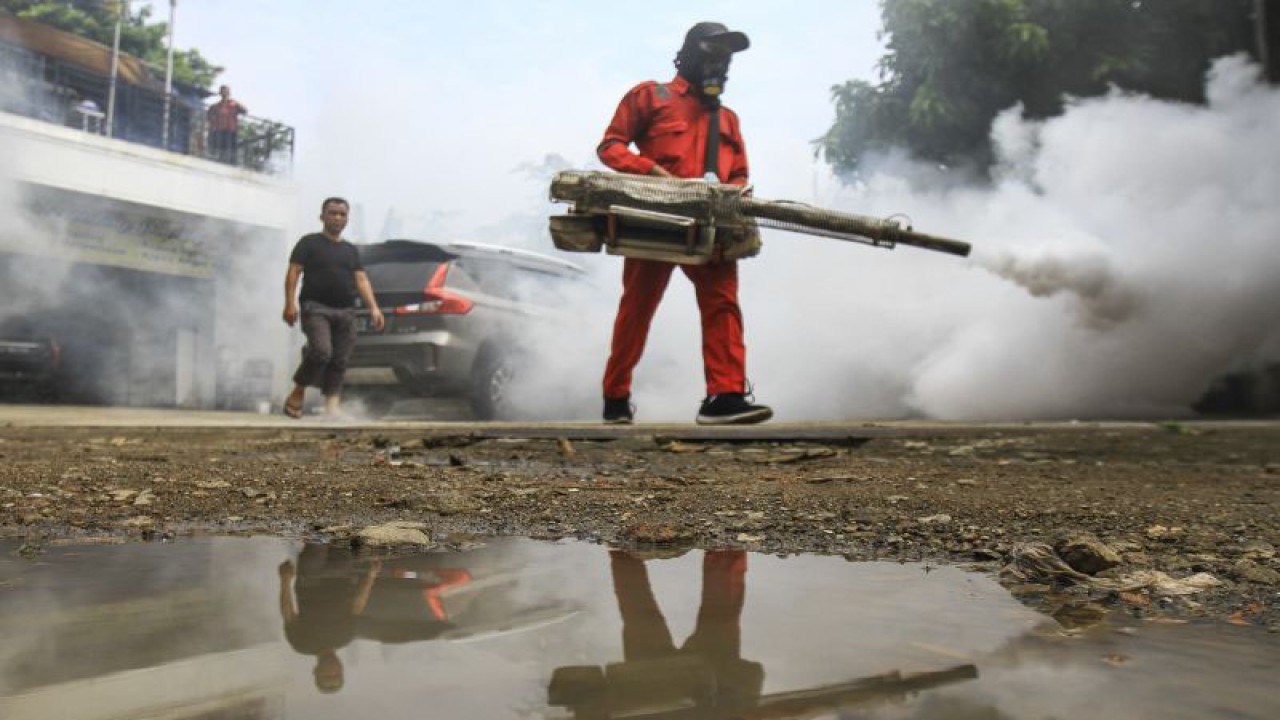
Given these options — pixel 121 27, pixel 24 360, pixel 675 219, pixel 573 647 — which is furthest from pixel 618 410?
pixel 121 27

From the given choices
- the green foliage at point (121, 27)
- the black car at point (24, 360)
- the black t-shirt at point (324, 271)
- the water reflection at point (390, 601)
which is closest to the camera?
the water reflection at point (390, 601)

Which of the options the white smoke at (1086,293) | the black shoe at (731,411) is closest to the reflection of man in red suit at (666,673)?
the black shoe at (731,411)

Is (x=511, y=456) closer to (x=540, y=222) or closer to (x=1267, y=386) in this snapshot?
(x=1267, y=386)

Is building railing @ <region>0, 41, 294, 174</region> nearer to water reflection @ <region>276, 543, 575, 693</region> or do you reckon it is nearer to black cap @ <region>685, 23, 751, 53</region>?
black cap @ <region>685, 23, 751, 53</region>

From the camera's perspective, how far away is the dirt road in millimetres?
1803

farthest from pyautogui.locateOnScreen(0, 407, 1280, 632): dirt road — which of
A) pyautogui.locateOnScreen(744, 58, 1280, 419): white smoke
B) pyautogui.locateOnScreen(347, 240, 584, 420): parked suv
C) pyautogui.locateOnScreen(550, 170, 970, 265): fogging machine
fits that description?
pyautogui.locateOnScreen(347, 240, 584, 420): parked suv

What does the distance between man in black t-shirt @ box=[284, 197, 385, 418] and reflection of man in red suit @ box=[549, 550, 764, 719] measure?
23.0 feet

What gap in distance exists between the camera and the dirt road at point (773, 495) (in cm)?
180

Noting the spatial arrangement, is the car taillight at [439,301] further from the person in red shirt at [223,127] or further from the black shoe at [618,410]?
the person in red shirt at [223,127]

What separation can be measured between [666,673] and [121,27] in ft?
93.9

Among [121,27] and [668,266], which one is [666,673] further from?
[121,27]

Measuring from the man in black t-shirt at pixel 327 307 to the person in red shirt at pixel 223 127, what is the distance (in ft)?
30.2

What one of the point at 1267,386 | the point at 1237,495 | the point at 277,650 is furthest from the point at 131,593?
the point at 1267,386

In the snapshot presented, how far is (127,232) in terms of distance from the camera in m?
15.4
